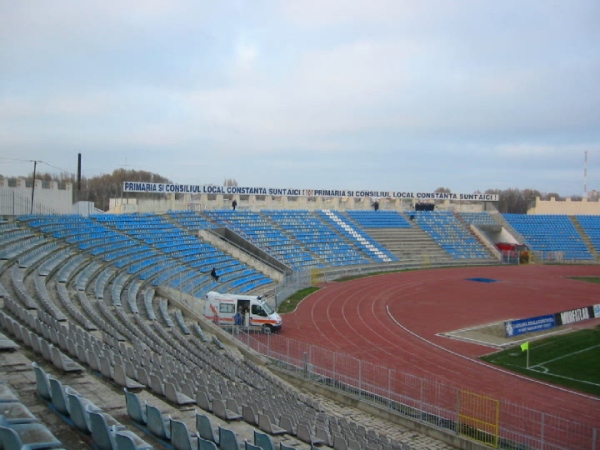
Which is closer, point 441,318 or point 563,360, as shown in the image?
point 563,360

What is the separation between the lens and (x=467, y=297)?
1451 inches

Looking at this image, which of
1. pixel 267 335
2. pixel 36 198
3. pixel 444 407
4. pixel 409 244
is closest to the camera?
pixel 444 407

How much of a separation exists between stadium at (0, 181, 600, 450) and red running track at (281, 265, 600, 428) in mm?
130

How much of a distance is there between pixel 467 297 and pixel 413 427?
2348 centimetres

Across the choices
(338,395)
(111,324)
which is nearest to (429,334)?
(338,395)

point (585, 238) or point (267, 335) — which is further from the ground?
point (585, 238)

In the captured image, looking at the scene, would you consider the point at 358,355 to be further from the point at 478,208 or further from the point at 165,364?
the point at 478,208

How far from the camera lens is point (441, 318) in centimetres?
2998

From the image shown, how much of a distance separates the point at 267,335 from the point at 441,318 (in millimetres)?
10604

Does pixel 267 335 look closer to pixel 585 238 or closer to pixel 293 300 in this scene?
pixel 293 300

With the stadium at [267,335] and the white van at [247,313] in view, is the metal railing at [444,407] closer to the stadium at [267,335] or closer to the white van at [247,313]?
the stadium at [267,335]

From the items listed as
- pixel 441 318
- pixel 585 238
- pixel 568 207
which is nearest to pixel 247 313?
pixel 441 318

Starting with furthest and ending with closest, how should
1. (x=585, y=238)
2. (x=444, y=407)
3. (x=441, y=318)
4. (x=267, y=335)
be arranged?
(x=585, y=238) < (x=441, y=318) < (x=267, y=335) < (x=444, y=407)

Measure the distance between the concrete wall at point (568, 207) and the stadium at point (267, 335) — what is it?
2204 centimetres
